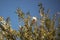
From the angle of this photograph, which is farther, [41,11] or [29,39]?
[41,11]

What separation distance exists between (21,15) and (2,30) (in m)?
0.25

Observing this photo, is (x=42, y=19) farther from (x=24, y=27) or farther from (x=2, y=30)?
(x=2, y=30)

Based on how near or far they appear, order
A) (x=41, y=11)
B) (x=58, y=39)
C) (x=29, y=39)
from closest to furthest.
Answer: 1. (x=58, y=39)
2. (x=29, y=39)
3. (x=41, y=11)

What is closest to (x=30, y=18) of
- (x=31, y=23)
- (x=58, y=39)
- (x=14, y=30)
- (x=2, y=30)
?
(x=31, y=23)

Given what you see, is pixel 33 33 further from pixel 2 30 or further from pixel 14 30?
pixel 2 30

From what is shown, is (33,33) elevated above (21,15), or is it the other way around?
(21,15)

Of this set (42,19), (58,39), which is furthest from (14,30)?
(58,39)

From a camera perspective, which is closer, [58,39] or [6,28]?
[58,39]

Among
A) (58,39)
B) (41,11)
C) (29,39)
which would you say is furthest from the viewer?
(41,11)

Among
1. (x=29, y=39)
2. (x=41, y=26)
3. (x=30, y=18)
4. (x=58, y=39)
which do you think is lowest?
(x=58, y=39)

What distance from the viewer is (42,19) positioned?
4.44 ft

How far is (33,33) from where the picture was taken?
1344 mm

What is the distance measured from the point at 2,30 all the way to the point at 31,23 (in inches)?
11.6

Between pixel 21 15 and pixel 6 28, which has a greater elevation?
pixel 21 15
